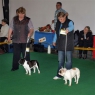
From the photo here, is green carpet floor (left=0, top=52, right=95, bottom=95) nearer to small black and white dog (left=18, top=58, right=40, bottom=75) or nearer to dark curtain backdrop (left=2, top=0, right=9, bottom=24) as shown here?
small black and white dog (left=18, top=58, right=40, bottom=75)

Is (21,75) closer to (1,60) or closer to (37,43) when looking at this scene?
(1,60)

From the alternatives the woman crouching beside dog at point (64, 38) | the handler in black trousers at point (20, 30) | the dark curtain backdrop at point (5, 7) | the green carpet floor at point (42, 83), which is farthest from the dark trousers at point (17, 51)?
the dark curtain backdrop at point (5, 7)

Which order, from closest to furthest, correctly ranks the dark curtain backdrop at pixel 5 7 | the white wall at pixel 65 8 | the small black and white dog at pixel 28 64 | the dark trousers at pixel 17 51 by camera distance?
the small black and white dog at pixel 28 64 < the dark trousers at pixel 17 51 < the white wall at pixel 65 8 < the dark curtain backdrop at pixel 5 7

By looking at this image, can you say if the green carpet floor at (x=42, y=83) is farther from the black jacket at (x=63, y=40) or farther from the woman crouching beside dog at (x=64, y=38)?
the black jacket at (x=63, y=40)

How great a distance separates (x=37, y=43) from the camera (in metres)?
8.39

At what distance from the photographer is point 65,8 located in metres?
9.15

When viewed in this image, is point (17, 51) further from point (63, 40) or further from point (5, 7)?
point (5, 7)

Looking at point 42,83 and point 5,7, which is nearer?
point 42,83

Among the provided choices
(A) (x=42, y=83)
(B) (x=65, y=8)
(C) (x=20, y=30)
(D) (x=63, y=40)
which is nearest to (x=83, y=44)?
(B) (x=65, y=8)

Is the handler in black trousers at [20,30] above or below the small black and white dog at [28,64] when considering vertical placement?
above

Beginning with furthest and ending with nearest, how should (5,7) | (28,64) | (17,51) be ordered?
(5,7), (17,51), (28,64)

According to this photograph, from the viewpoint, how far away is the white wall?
338 inches

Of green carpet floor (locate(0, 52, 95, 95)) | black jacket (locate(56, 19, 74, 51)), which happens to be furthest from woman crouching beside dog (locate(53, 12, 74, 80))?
green carpet floor (locate(0, 52, 95, 95))

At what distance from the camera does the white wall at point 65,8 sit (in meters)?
8.58
